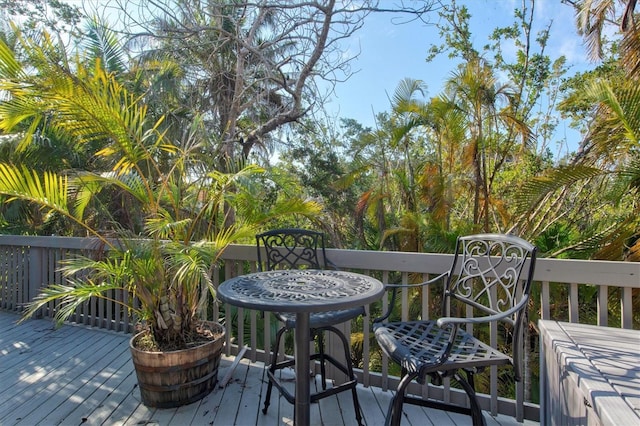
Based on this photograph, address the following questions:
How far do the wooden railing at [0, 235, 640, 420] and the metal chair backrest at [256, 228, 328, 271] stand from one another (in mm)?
121

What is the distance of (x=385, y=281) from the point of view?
2266 mm

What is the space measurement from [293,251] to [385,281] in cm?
68

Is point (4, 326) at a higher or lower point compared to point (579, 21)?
lower

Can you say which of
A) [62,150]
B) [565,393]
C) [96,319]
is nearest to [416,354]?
[565,393]

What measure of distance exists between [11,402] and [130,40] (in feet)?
17.3

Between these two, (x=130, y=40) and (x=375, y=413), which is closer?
(x=375, y=413)

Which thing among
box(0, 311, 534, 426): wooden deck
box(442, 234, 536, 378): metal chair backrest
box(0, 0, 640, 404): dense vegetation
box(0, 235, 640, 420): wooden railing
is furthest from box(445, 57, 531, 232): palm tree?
box(0, 311, 534, 426): wooden deck

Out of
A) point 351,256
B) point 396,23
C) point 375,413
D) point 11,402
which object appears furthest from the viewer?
point 396,23

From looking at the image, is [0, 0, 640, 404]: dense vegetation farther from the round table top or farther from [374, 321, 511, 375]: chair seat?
[374, 321, 511, 375]: chair seat

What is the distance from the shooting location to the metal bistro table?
1.42 m

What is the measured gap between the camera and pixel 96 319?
3.54m

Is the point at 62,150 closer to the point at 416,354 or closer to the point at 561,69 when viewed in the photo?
the point at 416,354

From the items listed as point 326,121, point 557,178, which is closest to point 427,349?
point 557,178

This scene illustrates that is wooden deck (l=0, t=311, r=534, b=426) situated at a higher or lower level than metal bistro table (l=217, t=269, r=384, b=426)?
lower
